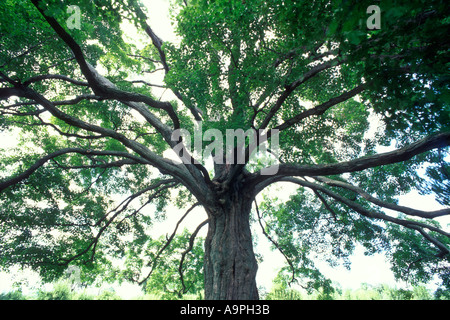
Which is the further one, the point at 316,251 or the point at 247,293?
the point at 316,251

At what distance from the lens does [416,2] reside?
1.31 m

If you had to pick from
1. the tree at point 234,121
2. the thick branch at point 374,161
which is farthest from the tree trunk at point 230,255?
the thick branch at point 374,161

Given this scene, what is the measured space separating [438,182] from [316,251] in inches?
177

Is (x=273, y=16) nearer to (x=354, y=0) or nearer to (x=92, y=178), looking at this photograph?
(x=354, y=0)

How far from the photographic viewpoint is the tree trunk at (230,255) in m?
3.60

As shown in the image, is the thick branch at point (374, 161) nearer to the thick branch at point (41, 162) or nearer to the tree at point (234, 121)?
the tree at point (234, 121)

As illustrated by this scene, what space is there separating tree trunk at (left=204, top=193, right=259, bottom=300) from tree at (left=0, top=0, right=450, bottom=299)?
0.9 inches

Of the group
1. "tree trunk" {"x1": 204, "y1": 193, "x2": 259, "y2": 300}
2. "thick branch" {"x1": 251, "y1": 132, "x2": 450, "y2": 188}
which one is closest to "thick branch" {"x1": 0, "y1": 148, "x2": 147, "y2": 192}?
"tree trunk" {"x1": 204, "y1": 193, "x2": 259, "y2": 300}

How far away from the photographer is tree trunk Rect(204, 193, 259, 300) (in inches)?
142

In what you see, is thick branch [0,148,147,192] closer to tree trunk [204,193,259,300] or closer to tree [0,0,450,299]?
tree [0,0,450,299]

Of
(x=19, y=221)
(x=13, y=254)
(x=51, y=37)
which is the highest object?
(x=51, y=37)
